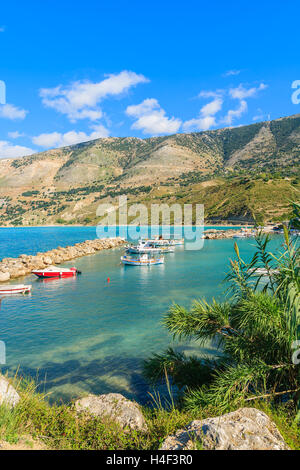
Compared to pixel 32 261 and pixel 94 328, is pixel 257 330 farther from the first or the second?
pixel 32 261

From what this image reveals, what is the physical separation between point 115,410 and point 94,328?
1220 cm

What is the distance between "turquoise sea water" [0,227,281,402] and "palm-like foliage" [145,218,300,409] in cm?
280

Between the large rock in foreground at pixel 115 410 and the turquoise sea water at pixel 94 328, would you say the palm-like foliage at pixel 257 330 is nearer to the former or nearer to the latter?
the large rock in foreground at pixel 115 410

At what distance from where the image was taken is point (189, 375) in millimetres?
8984

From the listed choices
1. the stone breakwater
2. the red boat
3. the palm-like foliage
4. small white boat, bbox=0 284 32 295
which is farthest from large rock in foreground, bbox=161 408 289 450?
the stone breakwater

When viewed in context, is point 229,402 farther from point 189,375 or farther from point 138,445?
point 189,375

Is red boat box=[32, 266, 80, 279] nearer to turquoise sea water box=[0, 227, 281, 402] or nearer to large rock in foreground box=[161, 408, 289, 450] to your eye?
turquoise sea water box=[0, 227, 281, 402]

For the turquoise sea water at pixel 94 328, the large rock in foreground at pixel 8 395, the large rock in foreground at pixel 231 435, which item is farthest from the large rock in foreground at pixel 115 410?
the turquoise sea water at pixel 94 328

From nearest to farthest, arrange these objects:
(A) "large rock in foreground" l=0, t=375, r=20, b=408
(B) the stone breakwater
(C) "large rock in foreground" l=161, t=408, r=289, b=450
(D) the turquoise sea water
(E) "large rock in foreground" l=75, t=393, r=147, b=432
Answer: (C) "large rock in foreground" l=161, t=408, r=289, b=450 → (A) "large rock in foreground" l=0, t=375, r=20, b=408 → (E) "large rock in foreground" l=75, t=393, r=147, b=432 → (D) the turquoise sea water → (B) the stone breakwater

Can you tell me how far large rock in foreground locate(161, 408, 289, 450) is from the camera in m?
4.44

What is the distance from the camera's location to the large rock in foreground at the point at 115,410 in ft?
23.3

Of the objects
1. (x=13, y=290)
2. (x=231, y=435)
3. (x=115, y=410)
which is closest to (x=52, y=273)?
(x=13, y=290)
